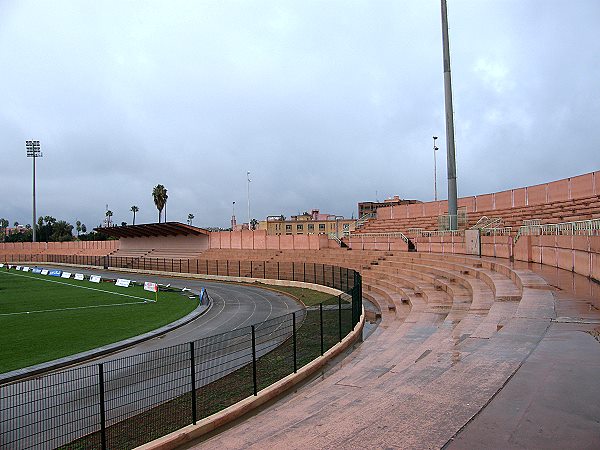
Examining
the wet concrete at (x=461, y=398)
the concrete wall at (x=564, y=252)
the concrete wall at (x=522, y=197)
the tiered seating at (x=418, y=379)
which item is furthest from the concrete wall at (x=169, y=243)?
the wet concrete at (x=461, y=398)

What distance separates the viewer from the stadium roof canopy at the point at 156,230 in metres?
57.2

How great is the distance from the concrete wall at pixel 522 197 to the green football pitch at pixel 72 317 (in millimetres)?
24158

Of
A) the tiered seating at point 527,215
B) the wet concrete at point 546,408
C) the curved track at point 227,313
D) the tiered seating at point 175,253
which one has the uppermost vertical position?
the tiered seating at point 527,215

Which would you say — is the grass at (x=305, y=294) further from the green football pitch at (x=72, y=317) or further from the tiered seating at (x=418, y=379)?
the tiered seating at (x=418, y=379)

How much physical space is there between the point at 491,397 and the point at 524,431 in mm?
982

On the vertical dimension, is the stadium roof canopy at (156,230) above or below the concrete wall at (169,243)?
above

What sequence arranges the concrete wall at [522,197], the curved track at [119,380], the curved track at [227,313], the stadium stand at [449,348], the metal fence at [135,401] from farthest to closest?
the concrete wall at [522,197] < the curved track at [227,313] < the curved track at [119,380] < the metal fence at [135,401] < the stadium stand at [449,348]

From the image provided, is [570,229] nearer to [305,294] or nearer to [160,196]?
[305,294]

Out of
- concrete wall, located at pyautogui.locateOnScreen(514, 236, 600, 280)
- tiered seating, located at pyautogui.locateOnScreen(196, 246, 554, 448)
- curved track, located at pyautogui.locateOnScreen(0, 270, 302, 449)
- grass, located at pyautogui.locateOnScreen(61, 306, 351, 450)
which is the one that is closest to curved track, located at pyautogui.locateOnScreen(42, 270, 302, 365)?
curved track, located at pyautogui.locateOnScreen(0, 270, 302, 449)

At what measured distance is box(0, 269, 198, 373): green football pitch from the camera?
14952mm

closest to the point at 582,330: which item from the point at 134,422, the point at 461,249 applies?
the point at 134,422

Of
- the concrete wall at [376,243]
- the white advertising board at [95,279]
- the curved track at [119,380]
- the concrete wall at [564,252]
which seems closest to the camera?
the curved track at [119,380]

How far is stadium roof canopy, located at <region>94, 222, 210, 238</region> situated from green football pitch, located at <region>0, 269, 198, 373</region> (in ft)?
72.8

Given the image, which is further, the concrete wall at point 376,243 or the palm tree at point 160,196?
the palm tree at point 160,196
